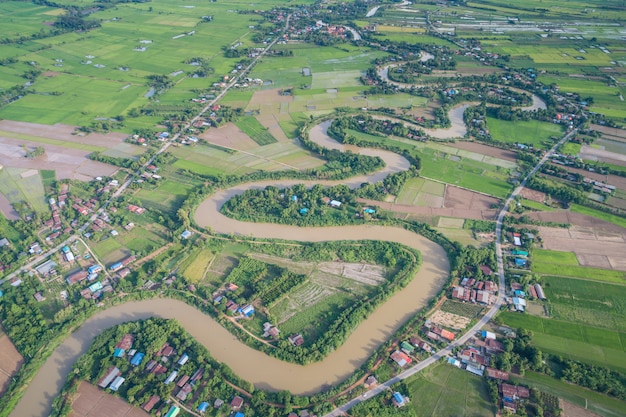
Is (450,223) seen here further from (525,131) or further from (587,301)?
(525,131)

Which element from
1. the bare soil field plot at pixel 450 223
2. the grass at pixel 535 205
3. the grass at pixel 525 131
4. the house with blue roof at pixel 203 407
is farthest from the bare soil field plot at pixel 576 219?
the house with blue roof at pixel 203 407

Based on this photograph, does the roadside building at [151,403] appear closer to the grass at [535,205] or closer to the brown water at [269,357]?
the brown water at [269,357]

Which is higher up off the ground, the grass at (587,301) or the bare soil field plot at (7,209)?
the bare soil field plot at (7,209)

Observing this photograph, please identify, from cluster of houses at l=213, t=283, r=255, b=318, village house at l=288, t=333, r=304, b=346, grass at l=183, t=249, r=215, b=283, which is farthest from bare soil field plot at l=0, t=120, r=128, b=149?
village house at l=288, t=333, r=304, b=346

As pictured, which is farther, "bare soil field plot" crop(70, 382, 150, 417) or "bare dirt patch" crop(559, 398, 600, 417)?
"bare soil field plot" crop(70, 382, 150, 417)

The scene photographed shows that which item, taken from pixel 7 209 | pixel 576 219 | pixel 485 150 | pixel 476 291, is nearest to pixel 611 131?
pixel 485 150

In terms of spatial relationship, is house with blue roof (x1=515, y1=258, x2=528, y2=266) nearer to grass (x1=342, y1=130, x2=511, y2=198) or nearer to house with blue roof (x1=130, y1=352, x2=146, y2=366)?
grass (x1=342, y1=130, x2=511, y2=198)
